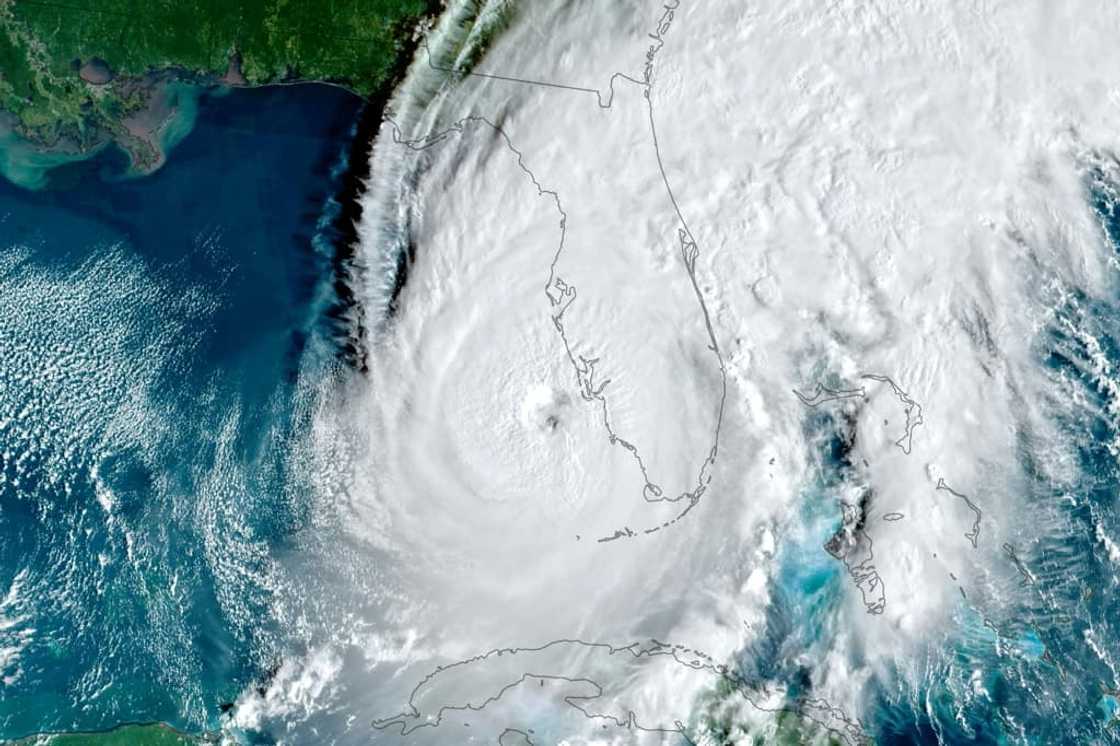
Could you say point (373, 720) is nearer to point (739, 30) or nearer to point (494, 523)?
point (494, 523)

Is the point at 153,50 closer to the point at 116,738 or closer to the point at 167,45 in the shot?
the point at 167,45

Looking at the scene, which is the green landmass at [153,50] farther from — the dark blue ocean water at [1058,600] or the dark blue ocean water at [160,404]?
the dark blue ocean water at [1058,600]

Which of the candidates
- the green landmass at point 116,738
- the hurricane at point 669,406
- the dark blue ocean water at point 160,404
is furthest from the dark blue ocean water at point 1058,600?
the green landmass at point 116,738

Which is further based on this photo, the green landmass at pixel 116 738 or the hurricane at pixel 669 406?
the green landmass at pixel 116 738

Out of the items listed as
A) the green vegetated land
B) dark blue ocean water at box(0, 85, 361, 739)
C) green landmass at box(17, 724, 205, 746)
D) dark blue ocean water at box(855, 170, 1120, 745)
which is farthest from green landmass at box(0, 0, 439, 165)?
dark blue ocean water at box(855, 170, 1120, 745)

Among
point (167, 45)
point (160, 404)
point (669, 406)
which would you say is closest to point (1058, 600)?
point (669, 406)

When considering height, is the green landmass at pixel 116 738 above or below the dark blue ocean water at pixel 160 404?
below

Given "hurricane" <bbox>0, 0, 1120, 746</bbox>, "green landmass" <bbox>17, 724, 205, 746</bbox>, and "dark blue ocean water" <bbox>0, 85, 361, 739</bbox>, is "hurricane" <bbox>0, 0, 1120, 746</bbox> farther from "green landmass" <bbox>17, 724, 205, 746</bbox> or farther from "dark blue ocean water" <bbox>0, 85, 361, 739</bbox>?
"green landmass" <bbox>17, 724, 205, 746</bbox>
